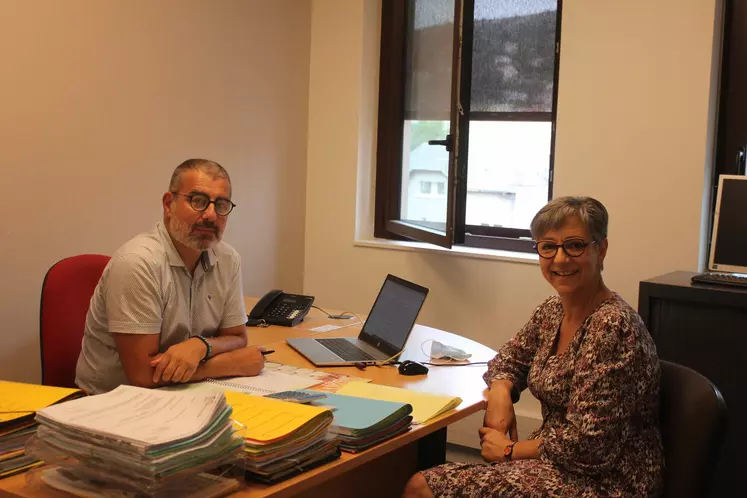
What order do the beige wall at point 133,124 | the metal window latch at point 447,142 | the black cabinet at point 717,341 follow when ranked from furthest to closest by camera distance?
the metal window latch at point 447,142 < the beige wall at point 133,124 < the black cabinet at point 717,341

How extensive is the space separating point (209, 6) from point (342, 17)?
816mm

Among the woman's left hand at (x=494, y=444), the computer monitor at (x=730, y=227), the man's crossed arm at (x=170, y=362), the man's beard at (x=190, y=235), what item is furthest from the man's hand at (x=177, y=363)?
the computer monitor at (x=730, y=227)

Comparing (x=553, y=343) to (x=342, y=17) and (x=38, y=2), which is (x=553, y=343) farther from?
(x=342, y=17)

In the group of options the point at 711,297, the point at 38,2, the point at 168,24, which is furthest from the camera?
the point at 168,24

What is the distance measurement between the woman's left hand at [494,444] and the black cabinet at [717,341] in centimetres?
107

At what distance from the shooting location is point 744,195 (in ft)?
9.29

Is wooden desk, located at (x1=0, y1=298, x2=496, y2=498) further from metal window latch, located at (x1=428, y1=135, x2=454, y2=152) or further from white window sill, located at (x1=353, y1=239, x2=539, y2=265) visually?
metal window latch, located at (x1=428, y1=135, x2=454, y2=152)

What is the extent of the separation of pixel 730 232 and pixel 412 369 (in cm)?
135

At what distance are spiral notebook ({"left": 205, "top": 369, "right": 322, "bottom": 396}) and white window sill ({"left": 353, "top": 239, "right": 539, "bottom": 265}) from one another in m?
1.67

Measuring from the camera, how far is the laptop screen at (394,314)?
2477 mm

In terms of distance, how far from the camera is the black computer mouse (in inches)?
91.6

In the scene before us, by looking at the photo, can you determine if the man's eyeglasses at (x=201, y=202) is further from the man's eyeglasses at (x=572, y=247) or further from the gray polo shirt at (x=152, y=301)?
the man's eyeglasses at (x=572, y=247)

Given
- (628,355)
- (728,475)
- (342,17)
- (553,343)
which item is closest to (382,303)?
(553,343)

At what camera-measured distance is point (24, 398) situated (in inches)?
65.7
